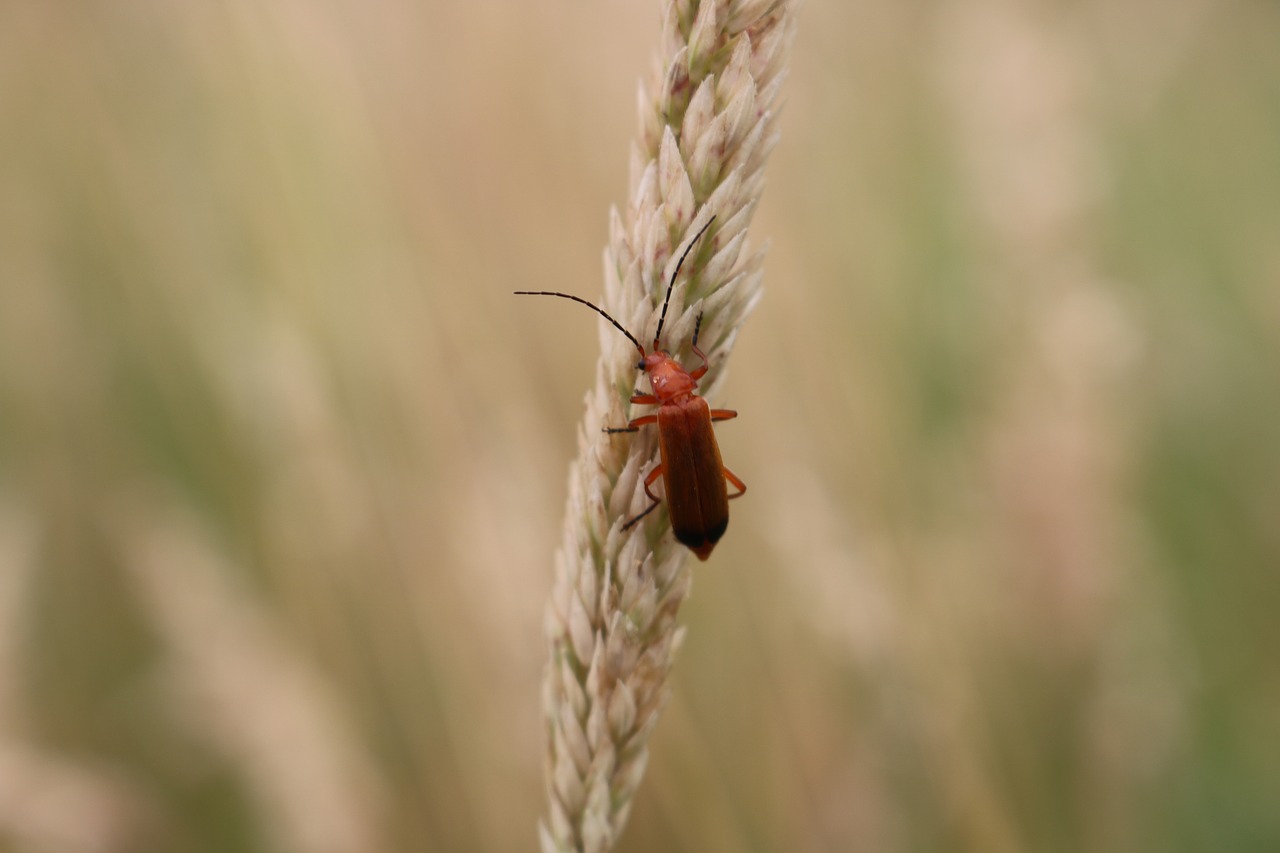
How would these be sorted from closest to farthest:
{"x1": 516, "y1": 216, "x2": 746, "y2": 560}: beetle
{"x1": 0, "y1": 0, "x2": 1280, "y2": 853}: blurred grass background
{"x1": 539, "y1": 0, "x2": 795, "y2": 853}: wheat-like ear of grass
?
{"x1": 539, "y1": 0, "x2": 795, "y2": 853}: wheat-like ear of grass < {"x1": 516, "y1": 216, "x2": 746, "y2": 560}: beetle < {"x1": 0, "y1": 0, "x2": 1280, "y2": 853}: blurred grass background

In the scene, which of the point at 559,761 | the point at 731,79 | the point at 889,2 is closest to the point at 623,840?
the point at 559,761

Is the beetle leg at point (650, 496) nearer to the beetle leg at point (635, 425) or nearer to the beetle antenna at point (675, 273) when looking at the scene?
the beetle leg at point (635, 425)

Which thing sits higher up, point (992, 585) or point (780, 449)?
point (780, 449)

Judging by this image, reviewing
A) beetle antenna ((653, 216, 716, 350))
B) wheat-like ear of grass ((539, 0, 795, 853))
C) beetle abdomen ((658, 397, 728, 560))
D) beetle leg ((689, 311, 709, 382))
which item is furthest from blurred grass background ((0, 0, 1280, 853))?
beetle antenna ((653, 216, 716, 350))

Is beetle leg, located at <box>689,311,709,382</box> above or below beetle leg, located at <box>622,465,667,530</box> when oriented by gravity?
above

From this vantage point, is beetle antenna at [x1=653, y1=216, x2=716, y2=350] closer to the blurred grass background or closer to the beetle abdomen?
the beetle abdomen

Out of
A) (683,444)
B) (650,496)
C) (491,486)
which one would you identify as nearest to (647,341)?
(650,496)

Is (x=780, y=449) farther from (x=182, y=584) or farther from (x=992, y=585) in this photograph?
(x=182, y=584)
